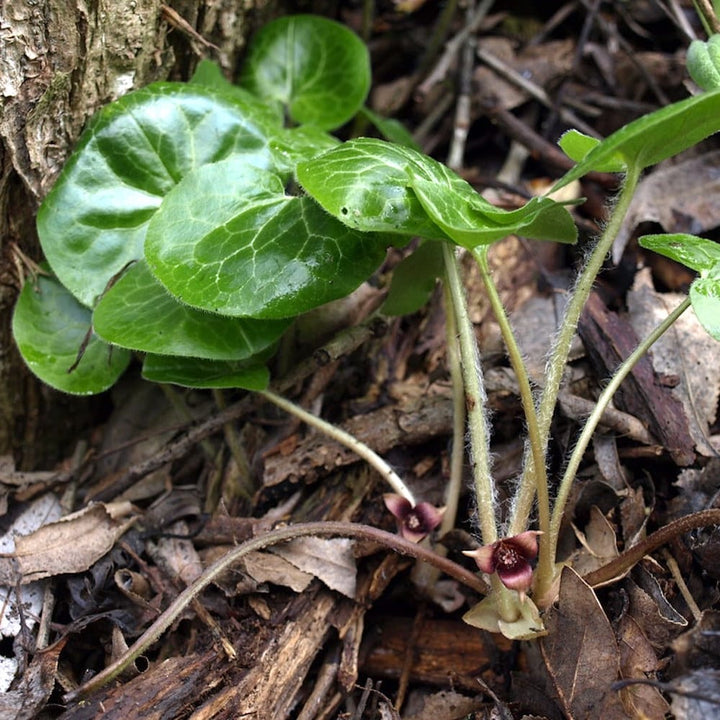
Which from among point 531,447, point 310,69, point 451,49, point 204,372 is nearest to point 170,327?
point 204,372

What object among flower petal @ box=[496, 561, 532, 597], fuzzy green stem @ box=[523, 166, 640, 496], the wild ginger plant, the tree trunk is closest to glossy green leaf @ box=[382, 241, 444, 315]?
the wild ginger plant

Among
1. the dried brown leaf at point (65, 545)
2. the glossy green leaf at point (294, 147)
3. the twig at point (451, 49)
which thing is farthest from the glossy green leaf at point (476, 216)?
the twig at point (451, 49)

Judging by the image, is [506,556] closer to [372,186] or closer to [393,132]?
[372,186]

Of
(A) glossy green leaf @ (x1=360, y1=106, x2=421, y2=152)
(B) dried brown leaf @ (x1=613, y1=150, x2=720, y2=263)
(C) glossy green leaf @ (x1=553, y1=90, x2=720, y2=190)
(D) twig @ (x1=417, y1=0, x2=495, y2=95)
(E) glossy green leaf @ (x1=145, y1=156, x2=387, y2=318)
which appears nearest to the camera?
(C) glossy green leaf @ (x1=553, y1=90, x2=720, y2=190)

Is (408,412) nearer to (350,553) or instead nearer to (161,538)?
(350,553)

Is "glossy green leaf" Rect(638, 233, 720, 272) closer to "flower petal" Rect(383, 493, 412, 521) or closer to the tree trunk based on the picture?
"flower petal" Rect(383, 493, 412, 521)

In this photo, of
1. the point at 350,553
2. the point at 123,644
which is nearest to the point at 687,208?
the point at 350,553

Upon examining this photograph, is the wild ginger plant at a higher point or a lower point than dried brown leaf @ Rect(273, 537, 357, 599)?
higher
